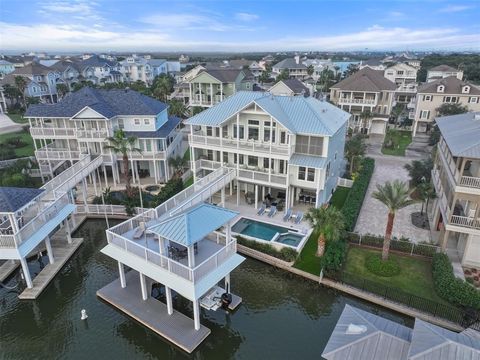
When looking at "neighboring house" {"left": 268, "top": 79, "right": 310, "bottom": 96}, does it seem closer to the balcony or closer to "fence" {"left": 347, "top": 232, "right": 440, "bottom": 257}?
the balcony

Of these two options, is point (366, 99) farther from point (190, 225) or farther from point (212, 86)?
point (190, 225)

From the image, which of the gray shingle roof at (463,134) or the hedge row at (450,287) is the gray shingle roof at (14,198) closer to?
the hedge row at (450,287)

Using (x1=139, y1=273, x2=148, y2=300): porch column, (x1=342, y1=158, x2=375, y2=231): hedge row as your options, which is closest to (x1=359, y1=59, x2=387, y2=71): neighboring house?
(x1=342, y1=158, x2=375, y2=231): hedge row

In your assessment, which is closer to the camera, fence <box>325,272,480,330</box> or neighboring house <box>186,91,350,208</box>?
fence <box>325,272,480,330</box>

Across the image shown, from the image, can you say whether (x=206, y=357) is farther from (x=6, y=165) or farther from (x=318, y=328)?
(x=6, y=165)

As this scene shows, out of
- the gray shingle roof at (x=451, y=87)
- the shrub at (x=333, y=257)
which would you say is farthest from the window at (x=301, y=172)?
the gray shingle roof at (x=451, y=87)

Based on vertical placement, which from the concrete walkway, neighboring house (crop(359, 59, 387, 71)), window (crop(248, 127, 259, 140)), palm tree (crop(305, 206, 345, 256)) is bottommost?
the concrete walkway

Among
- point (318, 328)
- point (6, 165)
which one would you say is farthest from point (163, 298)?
point (6, 165)

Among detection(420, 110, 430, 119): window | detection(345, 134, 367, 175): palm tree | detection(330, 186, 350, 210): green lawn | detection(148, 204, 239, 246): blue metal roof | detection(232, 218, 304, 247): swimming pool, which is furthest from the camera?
detection(420, 110, 430, 119): window
